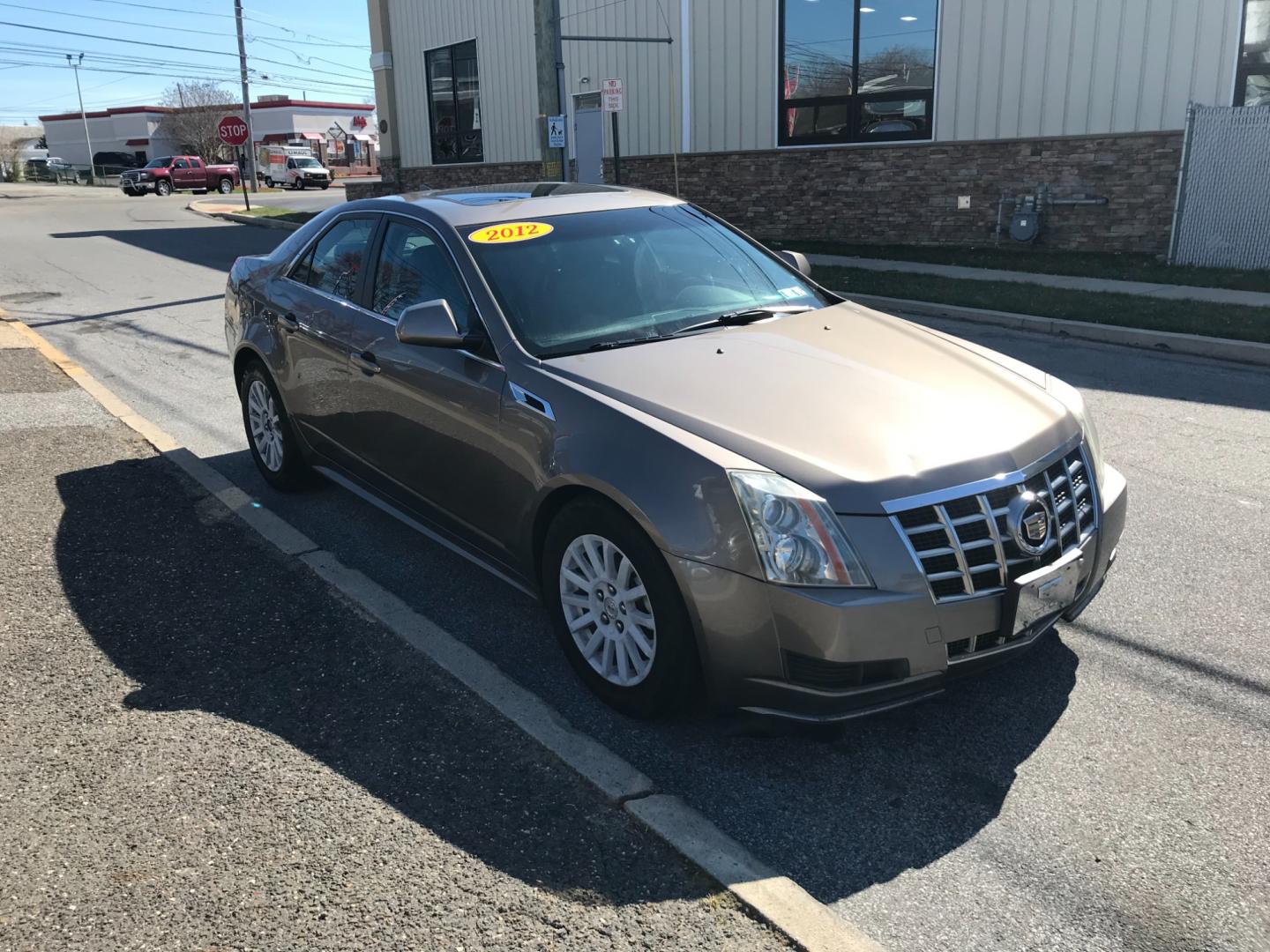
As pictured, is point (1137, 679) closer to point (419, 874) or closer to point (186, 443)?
point (419, 874)

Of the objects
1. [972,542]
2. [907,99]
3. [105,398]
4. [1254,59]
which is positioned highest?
[1254,59]

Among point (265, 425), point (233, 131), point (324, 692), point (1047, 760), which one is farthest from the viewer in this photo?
point (233, 131)

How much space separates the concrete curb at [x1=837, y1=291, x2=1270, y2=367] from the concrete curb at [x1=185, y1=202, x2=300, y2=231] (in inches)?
693

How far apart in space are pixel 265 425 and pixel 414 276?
6.14ft

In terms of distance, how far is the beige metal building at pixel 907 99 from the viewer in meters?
14.6

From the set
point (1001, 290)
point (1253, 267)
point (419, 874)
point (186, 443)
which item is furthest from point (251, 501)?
point (1253, 267)

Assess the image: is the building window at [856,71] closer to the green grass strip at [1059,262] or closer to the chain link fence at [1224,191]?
the green grass strip at [1059,262]

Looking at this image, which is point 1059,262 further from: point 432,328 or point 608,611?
point 608,611

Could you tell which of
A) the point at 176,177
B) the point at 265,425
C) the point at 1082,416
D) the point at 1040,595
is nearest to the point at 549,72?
the point at 265,425

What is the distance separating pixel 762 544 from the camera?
10.2 ft

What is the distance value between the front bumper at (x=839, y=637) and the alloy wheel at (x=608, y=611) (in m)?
A: 0.27

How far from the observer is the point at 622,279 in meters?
4.48

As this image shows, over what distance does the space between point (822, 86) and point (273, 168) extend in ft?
144

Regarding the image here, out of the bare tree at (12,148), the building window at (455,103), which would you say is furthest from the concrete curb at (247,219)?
the bare tree at (12,148)
